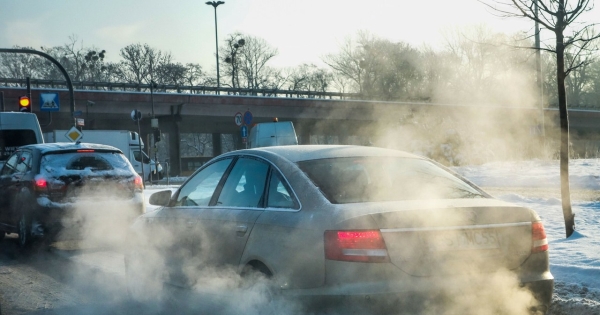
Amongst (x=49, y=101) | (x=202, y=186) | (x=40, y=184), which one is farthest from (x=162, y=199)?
(x=49, y=101)

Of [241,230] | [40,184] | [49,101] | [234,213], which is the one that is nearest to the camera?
[241,230]

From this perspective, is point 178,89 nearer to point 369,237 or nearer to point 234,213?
point 234,213

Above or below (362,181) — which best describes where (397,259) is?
below

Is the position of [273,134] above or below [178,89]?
below

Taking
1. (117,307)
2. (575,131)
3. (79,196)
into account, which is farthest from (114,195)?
(575,131)

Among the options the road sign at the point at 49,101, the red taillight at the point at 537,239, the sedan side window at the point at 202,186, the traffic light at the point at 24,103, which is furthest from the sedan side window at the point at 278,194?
the road sign at the point at 49,101

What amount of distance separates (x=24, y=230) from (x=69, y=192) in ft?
2.92

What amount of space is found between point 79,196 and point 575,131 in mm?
71718

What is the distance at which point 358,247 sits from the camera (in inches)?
157

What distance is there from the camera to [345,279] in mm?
3984

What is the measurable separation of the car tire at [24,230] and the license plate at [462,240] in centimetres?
803

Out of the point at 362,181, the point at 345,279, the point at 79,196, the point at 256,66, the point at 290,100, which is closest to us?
the point at 345,279

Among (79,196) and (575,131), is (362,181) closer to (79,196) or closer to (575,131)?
(79,196)

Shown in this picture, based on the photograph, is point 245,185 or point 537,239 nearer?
point 537,239
